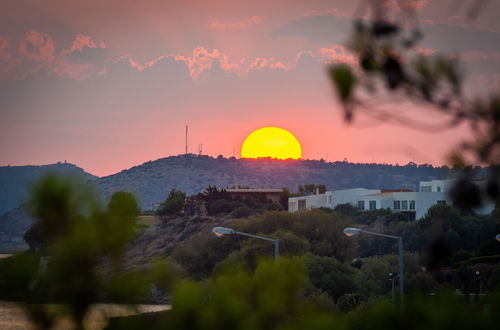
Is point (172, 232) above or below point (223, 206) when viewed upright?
below

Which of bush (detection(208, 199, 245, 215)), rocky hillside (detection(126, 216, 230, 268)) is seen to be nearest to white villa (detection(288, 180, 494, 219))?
bush (detection(208, 199, 245, 215))

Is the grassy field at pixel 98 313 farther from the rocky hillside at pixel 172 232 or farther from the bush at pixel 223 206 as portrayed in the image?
the bush at pixel 223 206

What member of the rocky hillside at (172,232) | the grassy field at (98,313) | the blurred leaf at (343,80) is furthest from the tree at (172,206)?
the blurred leaf at (343,80)

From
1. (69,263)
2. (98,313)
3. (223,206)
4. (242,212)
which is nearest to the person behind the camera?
(69,263)

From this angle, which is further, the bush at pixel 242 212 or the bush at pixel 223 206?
the bush at pixel 223 206

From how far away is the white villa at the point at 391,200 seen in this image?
298ft

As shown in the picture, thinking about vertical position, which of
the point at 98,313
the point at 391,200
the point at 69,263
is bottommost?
the point at 98,313

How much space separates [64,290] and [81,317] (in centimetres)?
23

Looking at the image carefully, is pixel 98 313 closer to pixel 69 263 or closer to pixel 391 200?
pixel 69 263

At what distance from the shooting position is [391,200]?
96812mm

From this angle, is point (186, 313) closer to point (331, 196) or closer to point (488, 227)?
point (488, 227)

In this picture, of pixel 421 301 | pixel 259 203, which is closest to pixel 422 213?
pixel 259 203

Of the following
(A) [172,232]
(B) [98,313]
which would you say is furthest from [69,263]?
(A) [172,232]

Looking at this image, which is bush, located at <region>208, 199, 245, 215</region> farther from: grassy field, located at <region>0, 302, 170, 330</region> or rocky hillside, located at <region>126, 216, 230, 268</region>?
grassy field, located at <region>0, 302, 170, 330</region>
